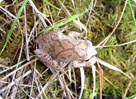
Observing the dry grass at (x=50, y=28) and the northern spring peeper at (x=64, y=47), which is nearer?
the dry grass at (x=50, y=28)

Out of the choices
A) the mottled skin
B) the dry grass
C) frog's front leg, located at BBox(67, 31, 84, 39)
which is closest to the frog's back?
the mottled skin

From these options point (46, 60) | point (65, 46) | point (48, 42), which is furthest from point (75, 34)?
point (46, 60)

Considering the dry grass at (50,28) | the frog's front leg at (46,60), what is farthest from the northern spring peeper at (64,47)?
the dry grass at (50,28)

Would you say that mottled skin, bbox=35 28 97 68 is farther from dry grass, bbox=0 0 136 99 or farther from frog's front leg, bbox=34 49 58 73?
dry grass, bbox=0 0 136 99

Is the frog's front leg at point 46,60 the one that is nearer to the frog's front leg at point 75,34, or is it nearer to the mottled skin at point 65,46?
the mottled skin at point 65,46

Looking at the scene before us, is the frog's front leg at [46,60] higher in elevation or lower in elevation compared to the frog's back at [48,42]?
lower

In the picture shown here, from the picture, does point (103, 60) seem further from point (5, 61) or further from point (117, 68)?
point (5, 61)

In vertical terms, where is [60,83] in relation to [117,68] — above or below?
above

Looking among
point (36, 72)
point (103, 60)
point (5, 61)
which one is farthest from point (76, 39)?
point (5, 61)
